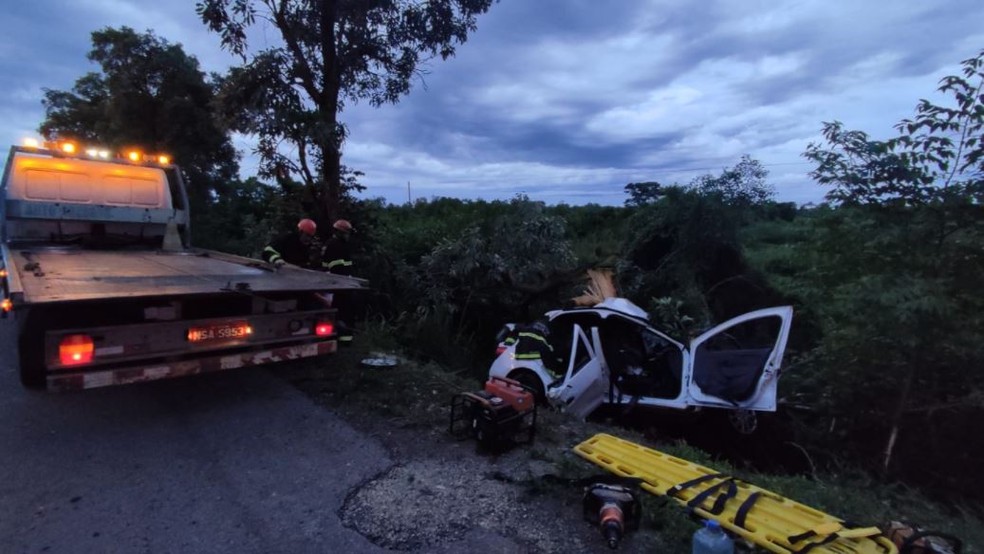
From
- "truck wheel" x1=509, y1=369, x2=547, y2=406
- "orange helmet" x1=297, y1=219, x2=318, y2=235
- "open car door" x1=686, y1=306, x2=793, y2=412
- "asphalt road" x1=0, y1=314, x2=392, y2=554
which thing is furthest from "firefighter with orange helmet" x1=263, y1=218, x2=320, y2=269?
"open car door" x1=686, y1=306, x2=793, y2=412

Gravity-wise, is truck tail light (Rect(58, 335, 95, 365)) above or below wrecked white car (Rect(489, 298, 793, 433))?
above

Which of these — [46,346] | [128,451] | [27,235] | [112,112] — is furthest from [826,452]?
[112,112]

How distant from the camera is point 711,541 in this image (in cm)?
243

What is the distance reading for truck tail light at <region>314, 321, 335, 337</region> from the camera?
196 inches

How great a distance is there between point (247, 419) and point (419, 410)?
4.82 feet

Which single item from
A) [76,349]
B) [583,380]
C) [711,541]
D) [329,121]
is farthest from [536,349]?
[329,121]

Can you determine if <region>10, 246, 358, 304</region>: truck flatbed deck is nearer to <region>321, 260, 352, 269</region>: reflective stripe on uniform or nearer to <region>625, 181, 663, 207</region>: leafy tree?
<region>321, 260, 352, 269</region>: reflective stripe on uniform

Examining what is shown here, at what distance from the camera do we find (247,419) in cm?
439

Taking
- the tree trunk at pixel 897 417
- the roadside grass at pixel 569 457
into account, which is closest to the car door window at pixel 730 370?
the roadside grass at pixel 569 457

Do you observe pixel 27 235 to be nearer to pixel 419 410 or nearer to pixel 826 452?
pixel 419 410

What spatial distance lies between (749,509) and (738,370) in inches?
125

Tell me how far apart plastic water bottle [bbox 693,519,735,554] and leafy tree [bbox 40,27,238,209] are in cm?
1788

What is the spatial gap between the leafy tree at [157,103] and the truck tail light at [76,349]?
584 inches

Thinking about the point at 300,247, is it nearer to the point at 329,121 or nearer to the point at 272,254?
the point at 272,254
